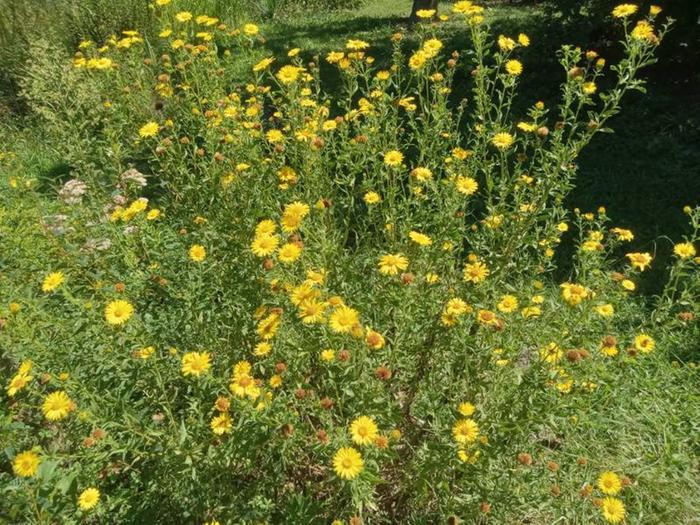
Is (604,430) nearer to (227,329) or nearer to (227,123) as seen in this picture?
(227,329)

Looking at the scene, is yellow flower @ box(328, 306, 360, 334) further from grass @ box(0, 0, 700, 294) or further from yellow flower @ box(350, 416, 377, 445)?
grass @ box(0, 0, 700, 294)

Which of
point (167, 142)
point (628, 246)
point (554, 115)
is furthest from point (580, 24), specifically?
point (167, 142)

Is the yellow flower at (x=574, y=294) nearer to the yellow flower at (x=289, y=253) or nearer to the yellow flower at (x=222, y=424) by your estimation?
the yellow flower at (x=289, y=253)

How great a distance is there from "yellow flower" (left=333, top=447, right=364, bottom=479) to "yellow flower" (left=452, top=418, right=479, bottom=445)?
36 centimetres

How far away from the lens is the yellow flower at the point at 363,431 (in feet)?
5.12

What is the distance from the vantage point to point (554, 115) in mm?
5406

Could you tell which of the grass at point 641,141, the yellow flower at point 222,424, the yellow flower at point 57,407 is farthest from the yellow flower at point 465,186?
the grass at point 641,141

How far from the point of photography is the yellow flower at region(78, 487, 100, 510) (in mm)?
1726

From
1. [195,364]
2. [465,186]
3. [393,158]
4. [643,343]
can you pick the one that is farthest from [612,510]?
[393,158]

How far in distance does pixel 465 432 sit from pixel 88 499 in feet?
4.07

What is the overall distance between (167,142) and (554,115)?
13.9ft

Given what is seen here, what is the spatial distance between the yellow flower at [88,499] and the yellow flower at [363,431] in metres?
0.88

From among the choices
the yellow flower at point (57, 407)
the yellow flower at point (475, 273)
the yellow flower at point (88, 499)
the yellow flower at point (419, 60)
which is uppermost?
the yellow flower at point (419, 60)

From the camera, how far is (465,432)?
1.70 metres
